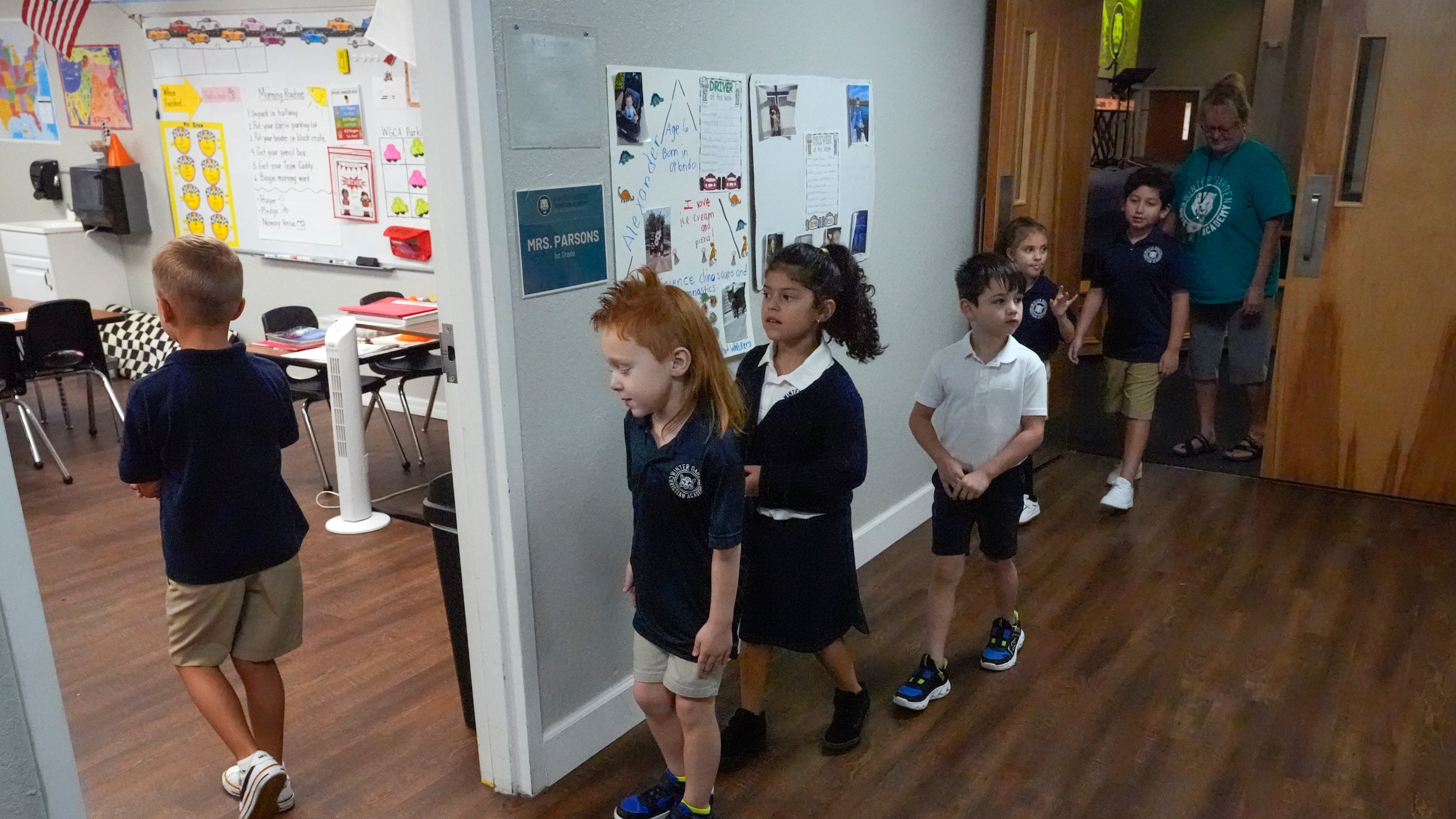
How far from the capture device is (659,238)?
2.34m

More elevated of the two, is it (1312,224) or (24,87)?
(24,87)

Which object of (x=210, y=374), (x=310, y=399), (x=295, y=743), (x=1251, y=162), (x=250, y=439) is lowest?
(x=295, y=743)

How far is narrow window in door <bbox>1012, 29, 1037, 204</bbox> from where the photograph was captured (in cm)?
371

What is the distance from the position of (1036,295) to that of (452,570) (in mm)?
2049

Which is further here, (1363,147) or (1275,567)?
(1363,147)

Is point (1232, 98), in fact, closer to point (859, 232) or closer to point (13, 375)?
point (859, 232)

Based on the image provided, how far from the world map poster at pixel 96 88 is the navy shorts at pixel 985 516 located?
582 centimetres

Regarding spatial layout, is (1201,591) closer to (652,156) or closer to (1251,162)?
(1251,162)

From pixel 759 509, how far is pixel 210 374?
3.64 feet

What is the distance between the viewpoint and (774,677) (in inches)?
107

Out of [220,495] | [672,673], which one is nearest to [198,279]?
[220,495]

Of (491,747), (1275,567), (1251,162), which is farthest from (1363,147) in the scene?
(491,747)

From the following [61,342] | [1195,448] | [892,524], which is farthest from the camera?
[61,342]

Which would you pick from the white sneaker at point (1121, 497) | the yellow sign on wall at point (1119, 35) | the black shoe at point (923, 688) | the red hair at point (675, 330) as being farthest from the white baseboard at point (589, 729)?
the yellow sign on wall at point (1119, 35)
